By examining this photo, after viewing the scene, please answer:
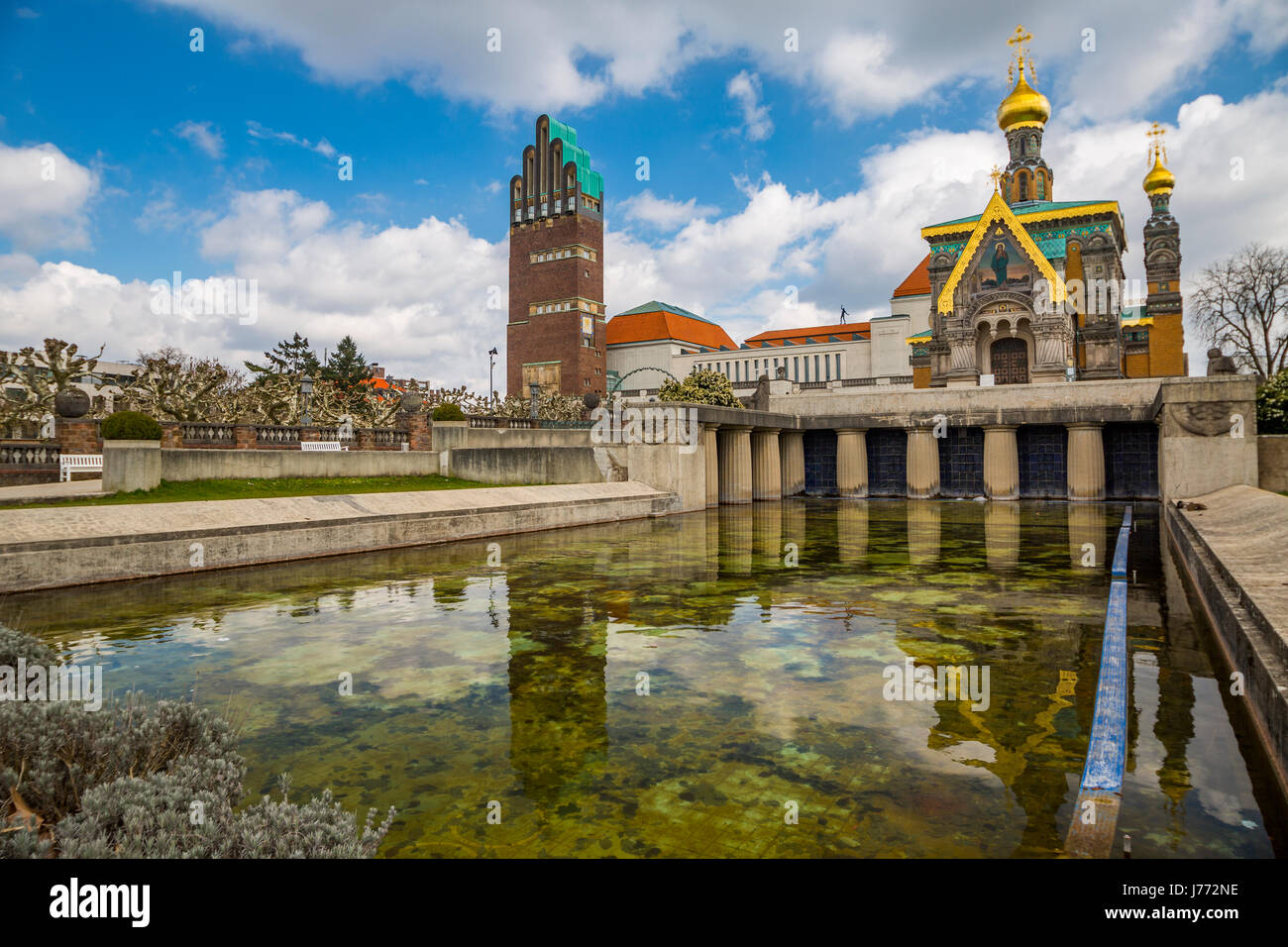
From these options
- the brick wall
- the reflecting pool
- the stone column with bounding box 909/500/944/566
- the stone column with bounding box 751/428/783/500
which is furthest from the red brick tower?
the reflecting pool

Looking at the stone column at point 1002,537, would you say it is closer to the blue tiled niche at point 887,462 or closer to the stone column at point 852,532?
the stone column at point 852,532

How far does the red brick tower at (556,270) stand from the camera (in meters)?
95.2

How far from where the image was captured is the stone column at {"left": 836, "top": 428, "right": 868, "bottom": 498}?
3903cm

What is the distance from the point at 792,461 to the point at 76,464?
3176 cm

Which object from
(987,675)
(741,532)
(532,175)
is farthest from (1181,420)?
(532,175)

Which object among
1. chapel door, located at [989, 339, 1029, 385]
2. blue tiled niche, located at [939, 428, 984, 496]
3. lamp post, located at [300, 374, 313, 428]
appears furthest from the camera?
chapel door, located at [989, 339, 1029, 385]

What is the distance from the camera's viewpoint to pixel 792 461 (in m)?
40.4

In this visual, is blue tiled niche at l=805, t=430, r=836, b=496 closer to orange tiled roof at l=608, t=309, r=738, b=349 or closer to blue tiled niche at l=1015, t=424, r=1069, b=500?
blue tiled niche at l=1015, t=424, r=1069, b=500

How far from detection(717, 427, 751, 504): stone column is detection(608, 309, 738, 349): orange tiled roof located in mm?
70813

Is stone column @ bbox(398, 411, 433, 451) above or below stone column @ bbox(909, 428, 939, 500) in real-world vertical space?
above

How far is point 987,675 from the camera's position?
24.3 ft
